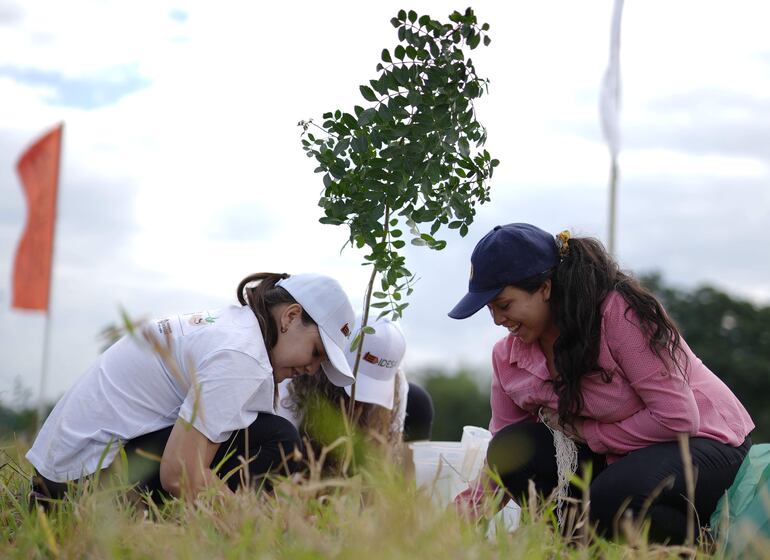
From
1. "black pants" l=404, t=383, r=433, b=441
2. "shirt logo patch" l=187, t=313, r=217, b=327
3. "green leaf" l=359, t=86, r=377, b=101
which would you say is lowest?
"black pants" l=404, t=383, r=433, b=441

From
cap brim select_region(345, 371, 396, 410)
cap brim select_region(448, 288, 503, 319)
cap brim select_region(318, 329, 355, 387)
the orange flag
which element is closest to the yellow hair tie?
cap brim select_region(448, 288, 503, 319)

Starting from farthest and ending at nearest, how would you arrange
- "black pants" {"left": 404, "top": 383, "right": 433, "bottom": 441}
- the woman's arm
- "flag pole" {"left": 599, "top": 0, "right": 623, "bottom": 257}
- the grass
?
"flag pole" {"left": 599, "top": 0, "right": 623, "bottom": 257} < "black pants" {"left": 404, "top": 383, "right": 433, "bottom": 441} < the woman's arm < the grass

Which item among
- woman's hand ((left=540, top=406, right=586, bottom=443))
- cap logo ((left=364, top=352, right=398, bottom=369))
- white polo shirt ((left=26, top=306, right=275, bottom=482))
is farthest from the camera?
cap logo ((left=364, top=352, right=398, bottom=369))

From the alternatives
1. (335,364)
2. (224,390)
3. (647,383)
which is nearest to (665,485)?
(647,383)

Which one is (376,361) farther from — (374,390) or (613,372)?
(613,372)

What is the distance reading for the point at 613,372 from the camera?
3164mm

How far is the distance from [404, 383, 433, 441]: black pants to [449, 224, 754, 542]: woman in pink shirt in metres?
1.76

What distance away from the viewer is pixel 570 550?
229 cm

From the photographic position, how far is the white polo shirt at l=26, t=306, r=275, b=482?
2908 mm

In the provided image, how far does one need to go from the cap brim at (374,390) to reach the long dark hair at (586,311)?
40.2 inches

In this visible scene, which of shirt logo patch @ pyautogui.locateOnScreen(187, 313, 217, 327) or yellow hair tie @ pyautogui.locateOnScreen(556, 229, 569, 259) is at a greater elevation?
yellow hair tie @ pyautogui.locateOnScreen(556, 229, 569, 259)

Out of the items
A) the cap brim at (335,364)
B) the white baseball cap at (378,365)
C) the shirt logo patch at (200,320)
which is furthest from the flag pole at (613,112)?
the shirt logo patch at (200,320)

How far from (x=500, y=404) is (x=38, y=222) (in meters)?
7.72

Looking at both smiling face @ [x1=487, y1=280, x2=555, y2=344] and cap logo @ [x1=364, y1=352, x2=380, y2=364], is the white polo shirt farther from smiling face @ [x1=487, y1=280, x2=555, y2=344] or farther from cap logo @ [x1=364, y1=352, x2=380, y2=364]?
cap logo @ [x1=364, y1=352, x2=380, y2=364]
